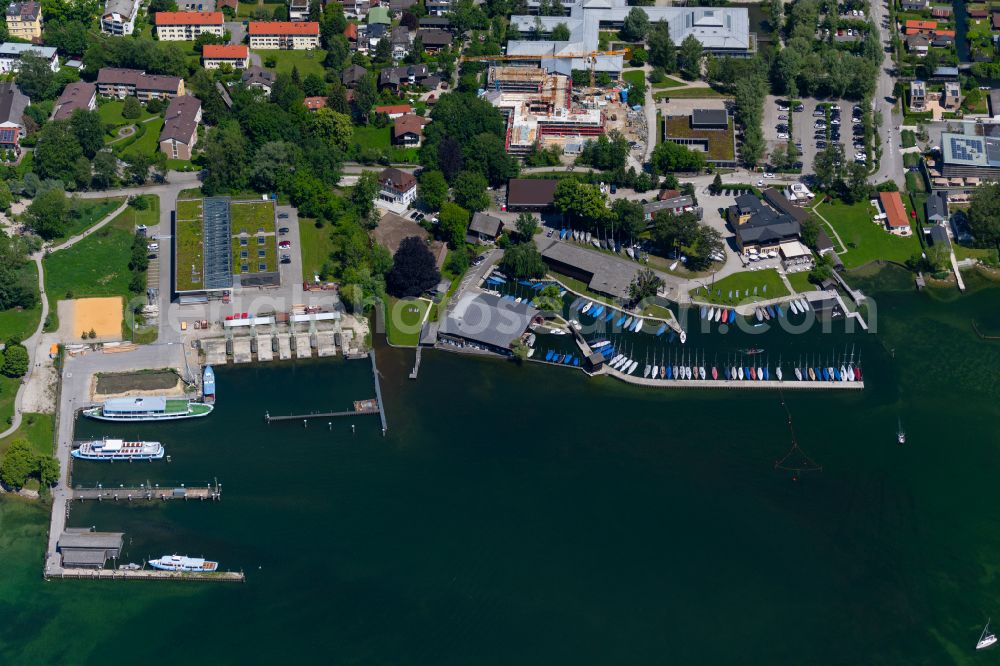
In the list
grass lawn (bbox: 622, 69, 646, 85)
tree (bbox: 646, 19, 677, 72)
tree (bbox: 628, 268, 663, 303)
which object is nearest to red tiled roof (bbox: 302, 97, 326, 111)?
grass lawn (bbox: 622, 69, 646, 85)

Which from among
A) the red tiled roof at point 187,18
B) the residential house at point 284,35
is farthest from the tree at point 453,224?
the red tiled roof at point 187,18

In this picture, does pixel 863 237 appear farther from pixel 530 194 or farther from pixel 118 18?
pixel 118 18

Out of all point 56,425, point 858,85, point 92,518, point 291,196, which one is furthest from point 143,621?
point 858,85

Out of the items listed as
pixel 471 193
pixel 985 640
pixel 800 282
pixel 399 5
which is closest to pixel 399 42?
pixel 399 5

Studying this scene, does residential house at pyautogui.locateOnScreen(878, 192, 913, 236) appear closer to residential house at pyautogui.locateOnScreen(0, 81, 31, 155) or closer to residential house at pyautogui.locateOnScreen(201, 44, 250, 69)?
residential house at pyautogui.locateOnScreen(201, 44, 250, 69)

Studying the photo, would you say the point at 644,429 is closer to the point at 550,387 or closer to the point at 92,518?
the point at 550,387

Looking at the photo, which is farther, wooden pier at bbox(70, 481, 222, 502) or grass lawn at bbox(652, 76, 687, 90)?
grass lawn at bbox(652, 76, 687, 90)
